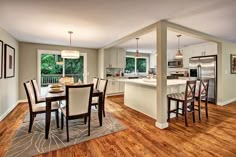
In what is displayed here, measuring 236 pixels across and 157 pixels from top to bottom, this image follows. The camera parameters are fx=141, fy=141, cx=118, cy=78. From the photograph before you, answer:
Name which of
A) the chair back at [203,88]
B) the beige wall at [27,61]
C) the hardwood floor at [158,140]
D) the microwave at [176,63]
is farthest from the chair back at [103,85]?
the microwave at [176,63]

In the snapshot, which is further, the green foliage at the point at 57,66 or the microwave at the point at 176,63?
the microwave at the point at 176,63

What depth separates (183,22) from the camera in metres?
3.05

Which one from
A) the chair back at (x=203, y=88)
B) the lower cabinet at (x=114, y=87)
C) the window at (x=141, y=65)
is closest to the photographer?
the chair back at (x=203, y=88)

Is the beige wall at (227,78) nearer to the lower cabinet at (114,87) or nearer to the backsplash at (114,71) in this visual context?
the lower cabinet at (114,87)

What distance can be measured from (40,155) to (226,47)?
600 centimetres

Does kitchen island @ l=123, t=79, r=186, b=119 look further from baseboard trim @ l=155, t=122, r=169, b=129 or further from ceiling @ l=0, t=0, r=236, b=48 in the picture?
ceiling @ l=0, t=0, r=236, b=48

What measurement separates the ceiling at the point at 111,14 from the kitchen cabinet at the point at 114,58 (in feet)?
9.24

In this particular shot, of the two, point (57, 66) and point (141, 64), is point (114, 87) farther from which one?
point (57, 66)

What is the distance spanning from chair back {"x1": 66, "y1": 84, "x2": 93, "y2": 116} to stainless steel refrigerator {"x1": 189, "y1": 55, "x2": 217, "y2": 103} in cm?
452

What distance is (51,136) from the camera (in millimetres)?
2561

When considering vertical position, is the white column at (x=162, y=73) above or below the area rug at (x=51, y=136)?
Answer: above

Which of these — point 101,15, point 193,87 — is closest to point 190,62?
point 193,87

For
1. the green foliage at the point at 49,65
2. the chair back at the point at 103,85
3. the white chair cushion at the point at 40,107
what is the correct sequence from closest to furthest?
the white chair cushion at the point at 40,107 → the chair back at the point at 103,85 → the green foliage at the point at 49,65

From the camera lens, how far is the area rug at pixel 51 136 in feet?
7.02
